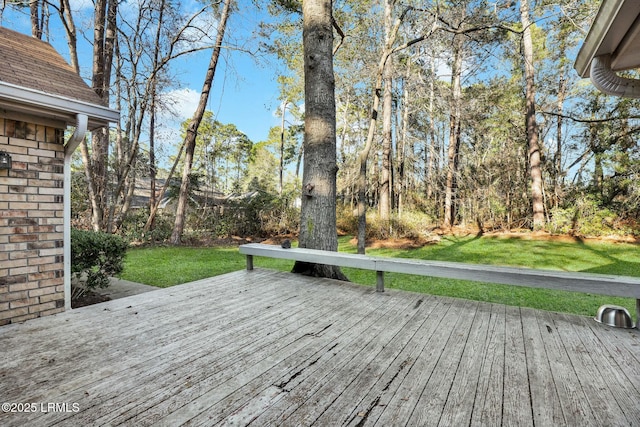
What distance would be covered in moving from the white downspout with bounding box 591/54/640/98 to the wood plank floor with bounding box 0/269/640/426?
1818 millimetres

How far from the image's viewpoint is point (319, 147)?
421 centimetres

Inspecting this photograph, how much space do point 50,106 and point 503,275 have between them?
394 centimetres

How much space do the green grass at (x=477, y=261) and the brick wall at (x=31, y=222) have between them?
2220mm

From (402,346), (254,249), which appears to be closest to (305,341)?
(402,346)

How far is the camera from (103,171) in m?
7.56

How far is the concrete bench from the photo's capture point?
92.4 inches

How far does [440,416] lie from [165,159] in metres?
10.5

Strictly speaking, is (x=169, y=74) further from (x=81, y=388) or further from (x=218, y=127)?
(x=218, y=127)

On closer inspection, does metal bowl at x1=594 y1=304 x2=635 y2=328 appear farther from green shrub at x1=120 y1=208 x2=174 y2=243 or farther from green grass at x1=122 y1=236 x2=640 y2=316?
green shrub at x1=120 y1=208 x2=174 y2=243

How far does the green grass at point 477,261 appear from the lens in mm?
4555

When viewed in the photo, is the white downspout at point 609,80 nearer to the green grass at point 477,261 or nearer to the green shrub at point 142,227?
the green grass at point 477,261

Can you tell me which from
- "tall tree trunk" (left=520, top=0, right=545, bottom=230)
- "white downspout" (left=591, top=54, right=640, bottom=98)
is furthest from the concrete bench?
"tall tree trunk" (left=520, top=0, right=545, bottom=230)

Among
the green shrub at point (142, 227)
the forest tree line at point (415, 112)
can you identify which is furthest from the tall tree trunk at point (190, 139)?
the green shrub at point (142, 227)

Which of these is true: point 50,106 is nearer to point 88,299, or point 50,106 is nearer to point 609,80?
point 88,299
